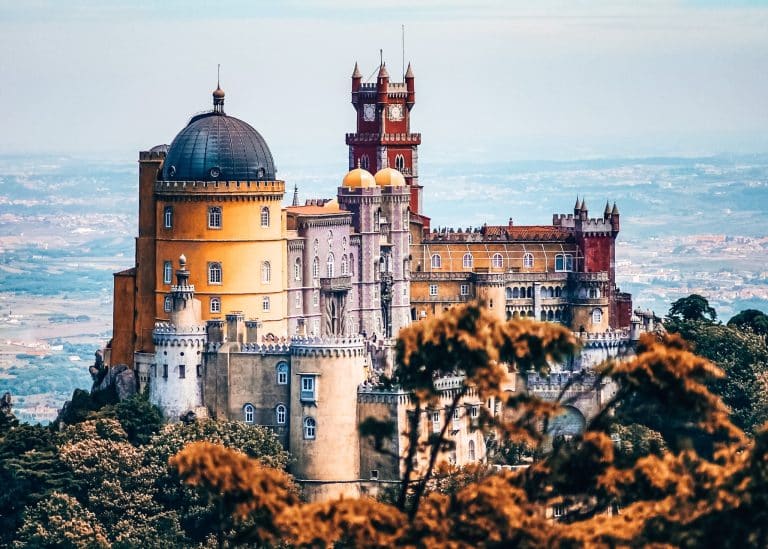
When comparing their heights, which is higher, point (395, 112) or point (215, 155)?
point (395, 112)

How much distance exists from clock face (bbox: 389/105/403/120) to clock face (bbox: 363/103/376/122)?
1.05 m

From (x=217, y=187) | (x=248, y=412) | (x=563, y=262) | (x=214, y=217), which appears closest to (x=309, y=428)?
(x=248, y=412)

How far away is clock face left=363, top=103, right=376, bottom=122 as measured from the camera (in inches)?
6240

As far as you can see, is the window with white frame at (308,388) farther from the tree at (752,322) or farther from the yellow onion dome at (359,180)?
the tree at (752,322)

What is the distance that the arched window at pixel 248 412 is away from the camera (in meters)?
120

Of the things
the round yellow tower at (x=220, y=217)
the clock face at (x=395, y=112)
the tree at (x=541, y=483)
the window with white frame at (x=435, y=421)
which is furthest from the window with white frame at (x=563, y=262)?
the tree at (x=541, y=483)

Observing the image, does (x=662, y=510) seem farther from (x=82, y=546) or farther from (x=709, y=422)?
(x=82, y=546)

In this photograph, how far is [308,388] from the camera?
11788 centimetres

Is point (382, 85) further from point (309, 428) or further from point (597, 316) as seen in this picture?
point (309, 428)

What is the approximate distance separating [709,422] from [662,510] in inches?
170

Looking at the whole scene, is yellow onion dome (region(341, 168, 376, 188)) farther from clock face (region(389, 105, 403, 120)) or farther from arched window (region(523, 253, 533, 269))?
clock face (region(389, 105, 403, 120))

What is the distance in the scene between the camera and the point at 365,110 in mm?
159000

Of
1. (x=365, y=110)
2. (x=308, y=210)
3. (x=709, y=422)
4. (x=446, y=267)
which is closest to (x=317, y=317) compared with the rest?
(x=308, y=210)

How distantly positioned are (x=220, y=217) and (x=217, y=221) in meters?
0.25
